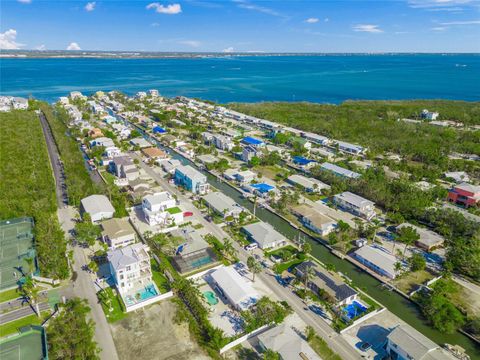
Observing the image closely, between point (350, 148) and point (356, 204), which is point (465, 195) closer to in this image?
point (356, 204)

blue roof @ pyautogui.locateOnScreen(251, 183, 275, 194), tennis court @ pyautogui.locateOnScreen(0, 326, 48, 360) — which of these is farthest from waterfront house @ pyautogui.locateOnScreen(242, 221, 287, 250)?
tennis court @ pyautogui.locateOnScreen(0, 326, 48, 360)

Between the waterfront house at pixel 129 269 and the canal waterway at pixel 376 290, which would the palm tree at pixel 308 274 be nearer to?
the canal waterway at pixel 376 290

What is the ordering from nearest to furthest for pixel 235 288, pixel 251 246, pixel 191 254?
pixel 235 288 < pixel 191 254 < pixel 251 246

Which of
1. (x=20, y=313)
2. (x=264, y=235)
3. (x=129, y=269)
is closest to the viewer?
(x=20, y=313)

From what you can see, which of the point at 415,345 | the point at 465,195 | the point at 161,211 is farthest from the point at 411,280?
the point at 161,211

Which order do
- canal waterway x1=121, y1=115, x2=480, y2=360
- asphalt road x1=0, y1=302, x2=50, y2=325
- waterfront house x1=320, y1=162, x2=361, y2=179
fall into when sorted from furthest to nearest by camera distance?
waterfront house x1=320, y1=162, x2=361, y2=179 → asphalt road x1=0, y1=302, x2=50, y2=325 → canal waterway x1=121, y1=115, x2=480, y2=360

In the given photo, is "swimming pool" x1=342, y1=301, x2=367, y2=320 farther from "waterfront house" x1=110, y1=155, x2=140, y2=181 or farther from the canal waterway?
"waterfront house" x1=110, y1=155, x2=140, y2=181
